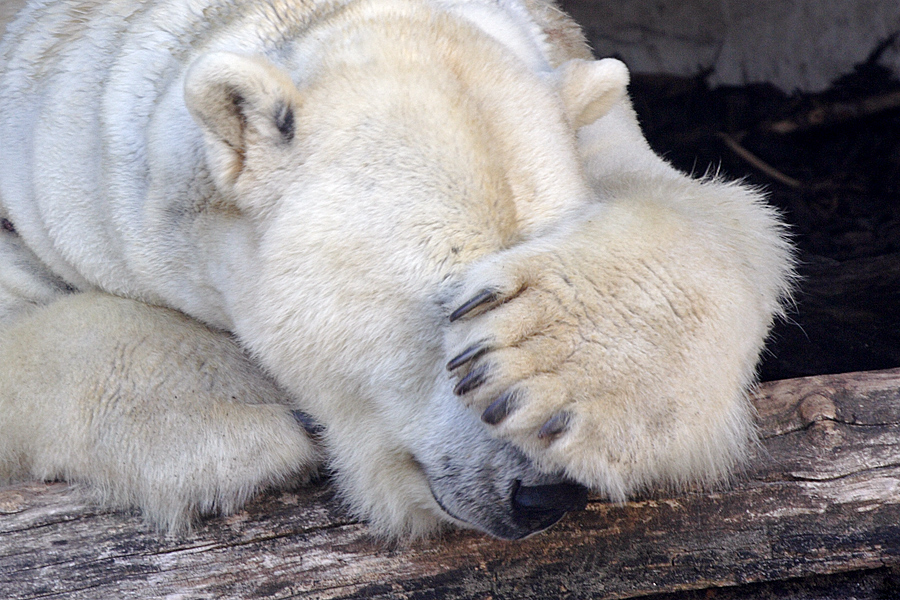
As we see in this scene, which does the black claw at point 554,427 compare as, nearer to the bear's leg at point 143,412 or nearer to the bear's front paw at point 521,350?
the bear's front paw at point 521,350

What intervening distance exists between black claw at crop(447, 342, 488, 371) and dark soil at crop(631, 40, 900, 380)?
7.12ft

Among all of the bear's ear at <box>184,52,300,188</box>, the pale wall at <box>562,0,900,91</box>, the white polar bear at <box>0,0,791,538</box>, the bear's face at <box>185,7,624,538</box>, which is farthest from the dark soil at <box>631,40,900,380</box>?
the bear's ear at <box>184,52,300,188</box>

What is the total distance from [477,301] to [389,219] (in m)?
0.23

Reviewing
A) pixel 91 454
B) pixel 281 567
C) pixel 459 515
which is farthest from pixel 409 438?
pixel 91 454

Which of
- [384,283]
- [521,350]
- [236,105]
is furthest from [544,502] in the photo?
[236,105]

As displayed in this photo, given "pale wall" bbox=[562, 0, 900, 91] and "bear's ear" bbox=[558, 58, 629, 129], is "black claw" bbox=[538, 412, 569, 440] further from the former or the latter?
"pale wall" bbox=[562, 0, 900, 91]

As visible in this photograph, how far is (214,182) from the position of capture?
1760mm

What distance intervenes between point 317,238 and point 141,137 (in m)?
0.72

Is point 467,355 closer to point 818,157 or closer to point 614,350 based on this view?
point 614,350

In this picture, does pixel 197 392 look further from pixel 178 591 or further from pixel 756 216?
pixel 756 216

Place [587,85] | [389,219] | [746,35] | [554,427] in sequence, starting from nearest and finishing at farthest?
1. [554,427]
2. [389,219]
3. [587,85]
4. [746,35]

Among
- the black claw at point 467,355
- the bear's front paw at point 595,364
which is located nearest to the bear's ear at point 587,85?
the bear's front paw at point 595,364

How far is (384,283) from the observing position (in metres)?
1.56

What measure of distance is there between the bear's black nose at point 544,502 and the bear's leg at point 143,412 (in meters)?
0.55
